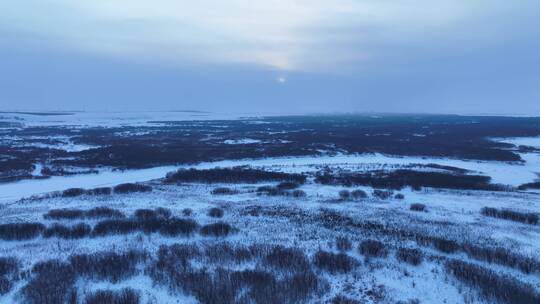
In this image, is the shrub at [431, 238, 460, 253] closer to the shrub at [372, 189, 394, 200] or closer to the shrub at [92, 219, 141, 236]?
the shrub at [372, 189, 394, 200]

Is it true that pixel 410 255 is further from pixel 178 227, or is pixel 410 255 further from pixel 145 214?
pixel 145 214

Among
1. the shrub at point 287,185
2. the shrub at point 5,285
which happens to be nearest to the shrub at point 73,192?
the shrub at point 287,185

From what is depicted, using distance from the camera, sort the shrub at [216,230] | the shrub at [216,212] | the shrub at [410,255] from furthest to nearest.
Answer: the shrub at [216,212] < the shrub at [216,230] < the shrub at [410,255]

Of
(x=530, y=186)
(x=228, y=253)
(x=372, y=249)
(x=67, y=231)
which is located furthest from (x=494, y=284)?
(x=530, y=186)

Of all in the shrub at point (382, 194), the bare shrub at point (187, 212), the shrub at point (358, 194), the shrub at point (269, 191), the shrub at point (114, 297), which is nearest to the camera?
the shrub at point (114, 297)

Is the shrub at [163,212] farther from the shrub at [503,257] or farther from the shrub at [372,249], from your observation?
the shrub at [503,257]

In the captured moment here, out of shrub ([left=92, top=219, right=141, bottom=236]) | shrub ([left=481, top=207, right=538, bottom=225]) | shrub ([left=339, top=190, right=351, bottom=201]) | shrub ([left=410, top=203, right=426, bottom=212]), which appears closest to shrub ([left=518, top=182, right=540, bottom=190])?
shrub ([left=481, top=207, right=538, bottom=225])
